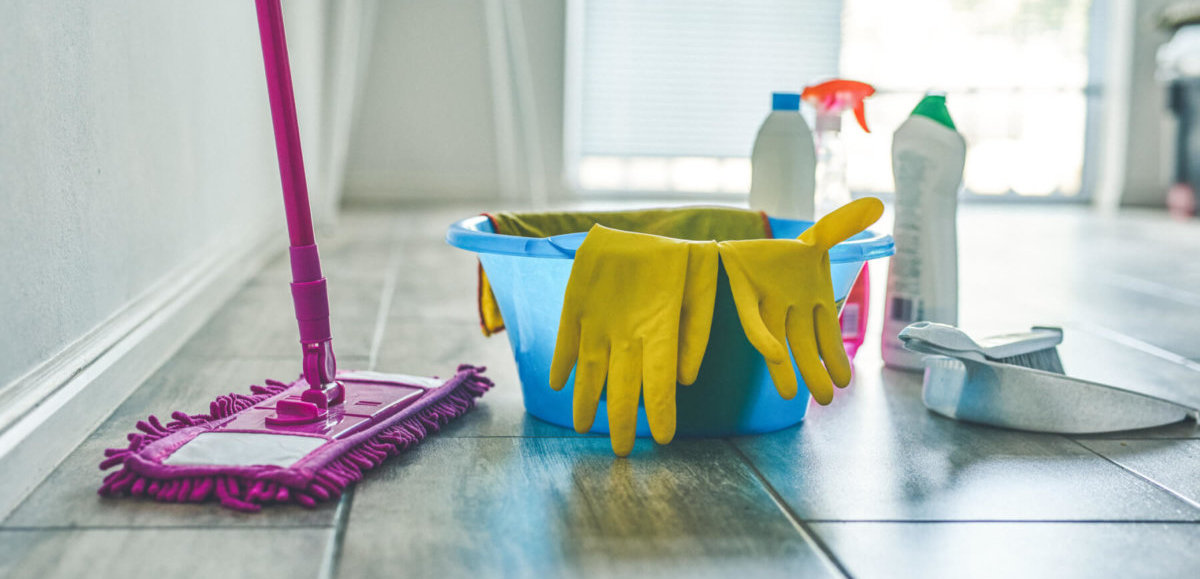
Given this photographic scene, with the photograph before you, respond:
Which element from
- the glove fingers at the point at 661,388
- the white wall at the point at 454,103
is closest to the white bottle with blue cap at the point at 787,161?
the glove fingers at the point at 661,388

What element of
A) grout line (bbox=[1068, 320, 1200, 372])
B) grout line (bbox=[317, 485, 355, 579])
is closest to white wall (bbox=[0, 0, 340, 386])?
grout line (bbox=[317, 485, 355, 579])

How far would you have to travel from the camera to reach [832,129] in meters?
1.38

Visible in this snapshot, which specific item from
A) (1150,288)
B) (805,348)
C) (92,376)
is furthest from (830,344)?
(1150,288)

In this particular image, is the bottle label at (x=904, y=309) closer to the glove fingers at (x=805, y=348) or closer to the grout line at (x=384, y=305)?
the glove fingers at (x=805, y=348)

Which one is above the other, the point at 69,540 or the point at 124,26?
the point at 124,26

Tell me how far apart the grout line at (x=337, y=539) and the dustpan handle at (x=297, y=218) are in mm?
158

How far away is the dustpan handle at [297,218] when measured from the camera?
0.92m

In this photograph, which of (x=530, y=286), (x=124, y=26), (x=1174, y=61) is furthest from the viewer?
(x=1174, y=61)

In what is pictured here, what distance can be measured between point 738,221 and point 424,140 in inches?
97.5

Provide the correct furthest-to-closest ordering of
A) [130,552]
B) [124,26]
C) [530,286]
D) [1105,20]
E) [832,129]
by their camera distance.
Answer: [1105,20]
[832,129]
[124,26]
[530,286]
[130,552]

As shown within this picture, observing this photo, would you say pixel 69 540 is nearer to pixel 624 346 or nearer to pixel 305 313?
pixel 305 313

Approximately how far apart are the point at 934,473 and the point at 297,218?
1.97ft

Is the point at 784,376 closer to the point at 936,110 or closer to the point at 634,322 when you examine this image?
the point at 634,322

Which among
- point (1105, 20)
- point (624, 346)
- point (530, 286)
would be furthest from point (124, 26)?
point (1105, 20)
